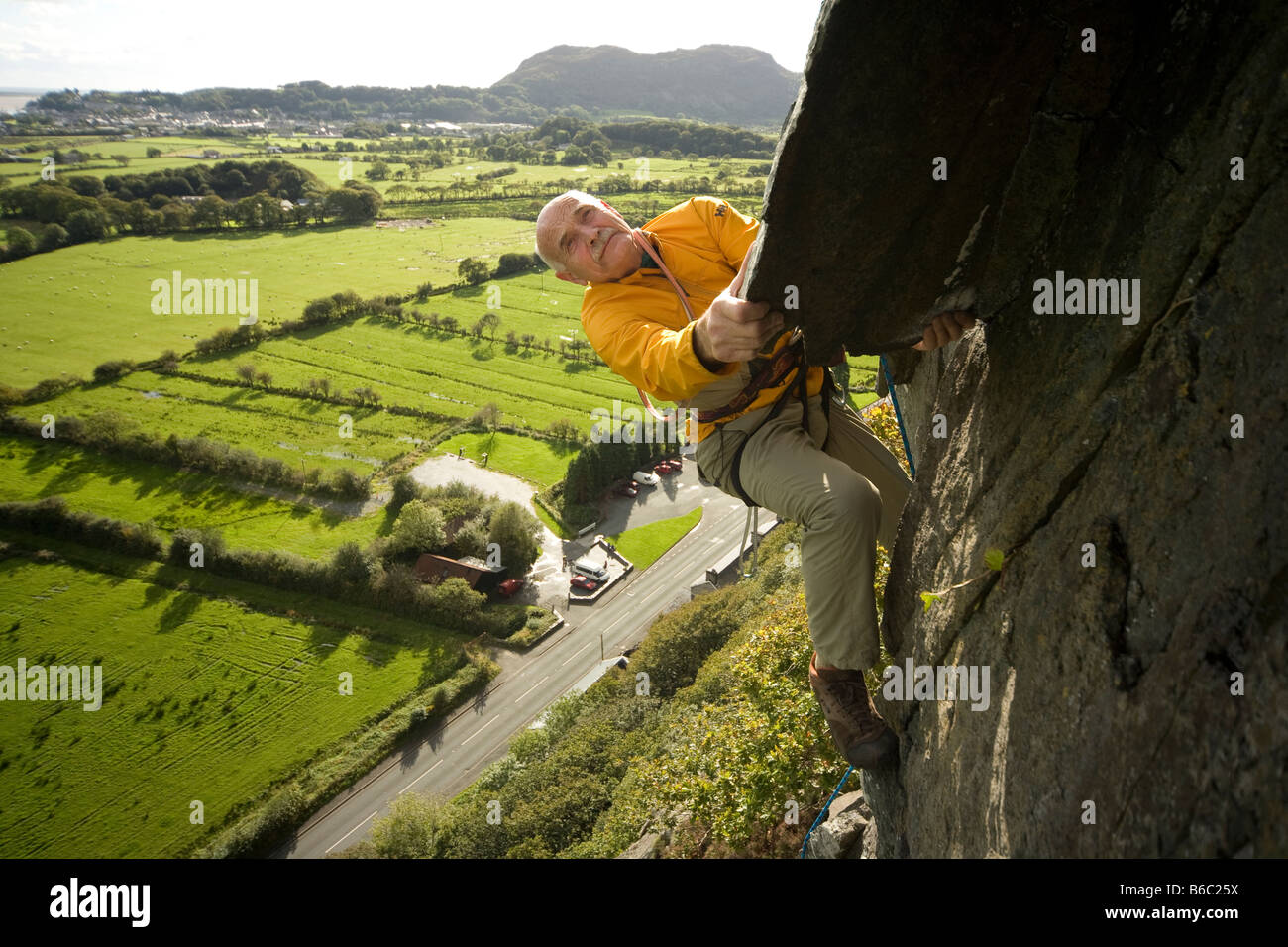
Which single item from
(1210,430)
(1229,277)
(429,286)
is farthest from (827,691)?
(429,286)

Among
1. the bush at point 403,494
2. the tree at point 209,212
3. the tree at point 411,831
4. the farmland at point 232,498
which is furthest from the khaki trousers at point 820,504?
the tree at point 209,212

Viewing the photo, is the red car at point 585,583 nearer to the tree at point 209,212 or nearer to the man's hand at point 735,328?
the man's hand at point 735,328

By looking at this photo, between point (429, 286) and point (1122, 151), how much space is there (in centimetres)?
11714

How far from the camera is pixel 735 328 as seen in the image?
5.30 m

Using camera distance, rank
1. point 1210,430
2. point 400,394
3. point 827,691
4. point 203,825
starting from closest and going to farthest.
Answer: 1. point 1210,430
2. point 827,691
3. point 203,825
4. point 400,394

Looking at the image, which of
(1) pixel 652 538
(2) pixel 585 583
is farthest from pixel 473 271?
(2) pixel 585 583

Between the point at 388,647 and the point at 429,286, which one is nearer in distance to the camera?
the point at 388,647

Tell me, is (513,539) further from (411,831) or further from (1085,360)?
(1085,360)

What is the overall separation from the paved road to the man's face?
3659cm

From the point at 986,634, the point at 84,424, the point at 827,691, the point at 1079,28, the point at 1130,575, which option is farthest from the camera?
the point at 84,424

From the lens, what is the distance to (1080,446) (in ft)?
15.8

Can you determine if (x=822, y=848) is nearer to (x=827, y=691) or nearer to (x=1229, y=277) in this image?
(x=827, y=691)

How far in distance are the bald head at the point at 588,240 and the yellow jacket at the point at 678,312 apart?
138 millimetres

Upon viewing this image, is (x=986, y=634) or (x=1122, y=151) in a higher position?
(x=1122, y=151)
